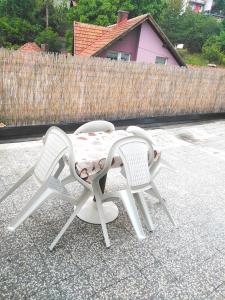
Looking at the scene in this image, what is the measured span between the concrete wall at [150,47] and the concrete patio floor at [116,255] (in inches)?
482

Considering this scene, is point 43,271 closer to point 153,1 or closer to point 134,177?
point 134,177

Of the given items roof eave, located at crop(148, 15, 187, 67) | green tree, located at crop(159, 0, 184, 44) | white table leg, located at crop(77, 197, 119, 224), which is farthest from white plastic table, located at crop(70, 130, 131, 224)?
green tree, located at crop(159, 0, 184, 44)

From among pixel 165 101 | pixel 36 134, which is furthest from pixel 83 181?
pixel 165 101

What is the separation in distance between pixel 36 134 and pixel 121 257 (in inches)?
152

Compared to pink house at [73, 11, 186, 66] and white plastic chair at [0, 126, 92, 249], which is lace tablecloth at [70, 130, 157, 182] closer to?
white plastic chair at [0, 126, 92, 249]

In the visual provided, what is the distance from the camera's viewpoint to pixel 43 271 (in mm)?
2301

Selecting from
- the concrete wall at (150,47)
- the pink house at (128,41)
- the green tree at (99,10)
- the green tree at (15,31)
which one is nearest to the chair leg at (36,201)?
the pink house at (128,41)

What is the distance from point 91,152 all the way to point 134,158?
0.43m

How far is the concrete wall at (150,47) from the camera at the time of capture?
14.4 meters

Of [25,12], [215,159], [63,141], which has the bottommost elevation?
[215,159]

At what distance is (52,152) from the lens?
2.46 m

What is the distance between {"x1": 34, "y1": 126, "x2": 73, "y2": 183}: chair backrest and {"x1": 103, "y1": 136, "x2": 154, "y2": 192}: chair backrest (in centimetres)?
40

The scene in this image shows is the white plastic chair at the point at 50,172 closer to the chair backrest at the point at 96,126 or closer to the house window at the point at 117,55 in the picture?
the chair backrest at the point at 96,126

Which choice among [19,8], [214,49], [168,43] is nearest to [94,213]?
[168,43]
